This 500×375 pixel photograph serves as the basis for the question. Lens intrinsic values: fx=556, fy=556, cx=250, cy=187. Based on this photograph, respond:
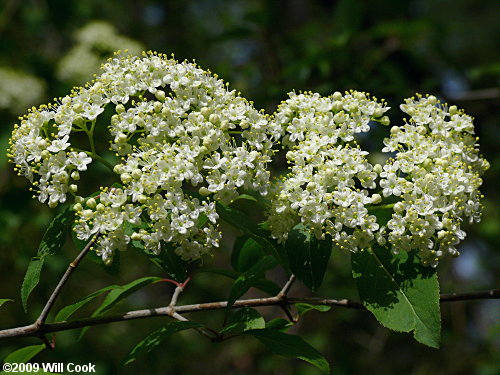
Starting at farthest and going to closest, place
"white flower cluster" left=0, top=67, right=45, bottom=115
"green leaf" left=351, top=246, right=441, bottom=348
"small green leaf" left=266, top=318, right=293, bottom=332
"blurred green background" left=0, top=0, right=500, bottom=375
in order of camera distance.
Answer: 1. "white flower cluster" left=0, top=67, right=45, bottom=115
2. "blurred green background" left=0, top=0, right=500, bottom=375
3. "small green leaf" left=266, top=318, right=293, bottom=332
4. "green leaf" left=351, top=246, right=441, bottom=348

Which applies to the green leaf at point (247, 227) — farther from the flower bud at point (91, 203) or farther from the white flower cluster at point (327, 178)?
the flower bud at point (91, 203)

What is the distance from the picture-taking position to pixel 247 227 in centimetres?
190

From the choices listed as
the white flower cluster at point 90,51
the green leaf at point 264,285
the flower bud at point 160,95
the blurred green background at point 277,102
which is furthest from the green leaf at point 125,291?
the white flower cluster at point 90,51

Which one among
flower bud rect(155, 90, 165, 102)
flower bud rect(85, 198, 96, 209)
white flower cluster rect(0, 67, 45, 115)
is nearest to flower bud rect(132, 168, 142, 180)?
flower bud rect(85, 198, 96, 209)

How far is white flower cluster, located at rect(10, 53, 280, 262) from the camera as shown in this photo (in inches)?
70.9

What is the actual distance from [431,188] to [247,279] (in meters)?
0.73

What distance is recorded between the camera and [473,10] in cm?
1250

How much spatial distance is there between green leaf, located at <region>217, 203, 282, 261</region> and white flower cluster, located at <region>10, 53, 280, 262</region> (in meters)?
0.05

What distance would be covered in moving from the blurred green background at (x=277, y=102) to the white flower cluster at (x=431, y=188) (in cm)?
107

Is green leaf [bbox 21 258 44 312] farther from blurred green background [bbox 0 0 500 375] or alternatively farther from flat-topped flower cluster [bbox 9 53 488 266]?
blurred green background [bbox 0 0 500 375]

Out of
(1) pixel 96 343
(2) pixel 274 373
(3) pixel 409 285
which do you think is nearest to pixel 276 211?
(3) pixel 409 285

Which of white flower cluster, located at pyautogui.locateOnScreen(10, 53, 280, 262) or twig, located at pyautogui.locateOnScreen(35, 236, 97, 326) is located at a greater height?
white flower cluster, located at pyautogui.locateOnScreen(10, 53, 280, 262)

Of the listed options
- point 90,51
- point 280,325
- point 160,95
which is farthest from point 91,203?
point 90,51

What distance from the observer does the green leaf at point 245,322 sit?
1.94m
